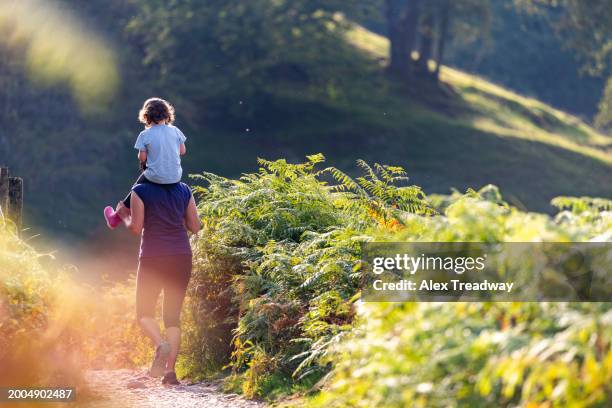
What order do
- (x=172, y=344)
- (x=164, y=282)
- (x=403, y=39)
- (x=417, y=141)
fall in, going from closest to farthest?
(x=164, y=282)
(x=172, y=344)
(x=417, y=141)
(x=403, y=39)

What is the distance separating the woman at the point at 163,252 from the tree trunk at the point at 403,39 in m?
47.3

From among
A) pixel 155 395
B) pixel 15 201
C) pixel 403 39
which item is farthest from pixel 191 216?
pixel 403 39

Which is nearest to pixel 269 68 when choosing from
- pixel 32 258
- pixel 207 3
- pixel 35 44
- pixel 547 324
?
pixel 207 3

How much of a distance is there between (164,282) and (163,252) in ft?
0.93

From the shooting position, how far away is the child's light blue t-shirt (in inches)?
351

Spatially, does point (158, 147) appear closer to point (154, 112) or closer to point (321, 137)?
point (154, 112)

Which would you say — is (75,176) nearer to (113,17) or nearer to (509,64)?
(113,17)

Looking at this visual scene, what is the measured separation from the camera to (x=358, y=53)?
5641cm

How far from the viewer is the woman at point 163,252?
8953mm

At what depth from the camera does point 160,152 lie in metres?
8.90

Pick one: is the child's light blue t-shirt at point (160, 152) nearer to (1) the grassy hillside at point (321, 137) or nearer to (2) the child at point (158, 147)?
(2) the child at point (158, 147)

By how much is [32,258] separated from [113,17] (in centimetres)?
4180

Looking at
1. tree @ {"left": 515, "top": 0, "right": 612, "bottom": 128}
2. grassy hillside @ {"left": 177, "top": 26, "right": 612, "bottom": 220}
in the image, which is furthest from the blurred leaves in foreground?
tree @ {"left": 515, "top": 0, "right": 612, "bottom": 128}

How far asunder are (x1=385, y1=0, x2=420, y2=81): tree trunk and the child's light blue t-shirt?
4726 cm
